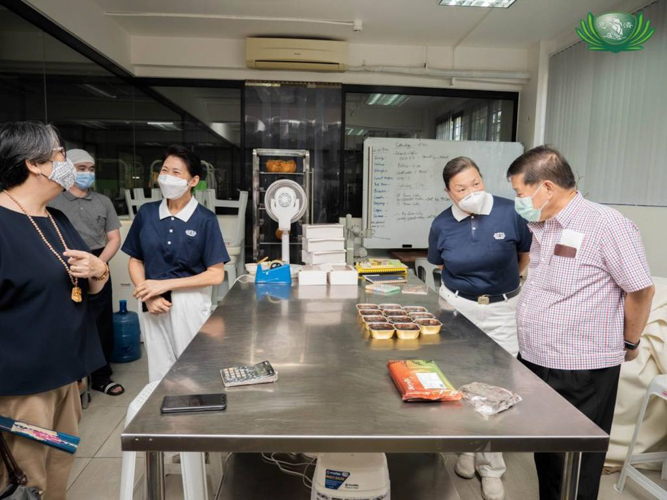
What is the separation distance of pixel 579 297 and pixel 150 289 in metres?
1.77

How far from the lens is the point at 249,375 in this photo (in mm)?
1356

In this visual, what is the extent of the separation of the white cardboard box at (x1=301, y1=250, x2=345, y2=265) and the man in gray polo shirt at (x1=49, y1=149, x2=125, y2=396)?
1376 millimetres

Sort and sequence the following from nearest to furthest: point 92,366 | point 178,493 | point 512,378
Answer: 1. point 512,378
2. point 92,366
3. point 178,493

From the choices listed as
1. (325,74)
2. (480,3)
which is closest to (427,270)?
(325,74)

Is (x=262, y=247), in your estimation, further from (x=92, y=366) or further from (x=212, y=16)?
(x=92, y=366)

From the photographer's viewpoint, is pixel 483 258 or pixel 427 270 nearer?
pixel 483 258

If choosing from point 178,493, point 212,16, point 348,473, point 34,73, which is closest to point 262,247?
point 212,16

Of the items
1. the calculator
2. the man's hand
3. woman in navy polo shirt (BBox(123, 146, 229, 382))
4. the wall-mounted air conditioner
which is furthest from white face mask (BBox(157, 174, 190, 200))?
the wall-mounted air conditioner

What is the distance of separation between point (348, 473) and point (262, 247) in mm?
3939

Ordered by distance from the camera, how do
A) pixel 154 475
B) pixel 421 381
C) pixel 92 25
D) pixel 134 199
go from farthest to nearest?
pixel 134 199 → pixel 92 25 → pixel 421 381 → pixel 154 475

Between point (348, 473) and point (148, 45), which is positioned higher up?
point (148, 45)

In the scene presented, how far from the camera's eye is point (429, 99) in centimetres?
536

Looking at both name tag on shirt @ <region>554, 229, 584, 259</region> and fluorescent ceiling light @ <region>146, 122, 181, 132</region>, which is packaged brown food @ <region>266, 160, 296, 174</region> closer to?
fluorescent ceiling light @ <region>146, 122, 181, 132</region>

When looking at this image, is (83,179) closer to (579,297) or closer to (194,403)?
(194,403)
